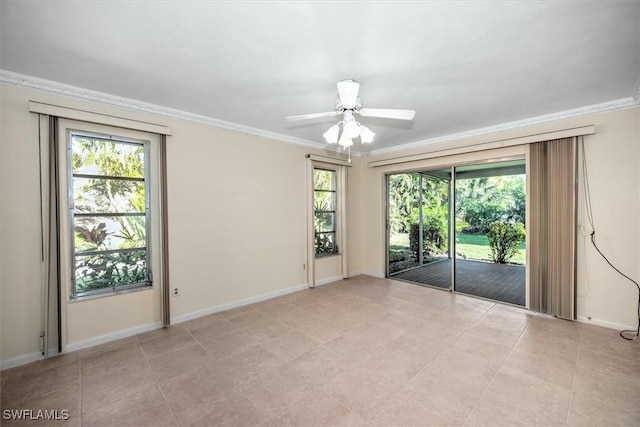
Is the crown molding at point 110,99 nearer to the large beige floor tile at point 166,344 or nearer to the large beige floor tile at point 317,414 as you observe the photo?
the large beige floor tile at point 166,344

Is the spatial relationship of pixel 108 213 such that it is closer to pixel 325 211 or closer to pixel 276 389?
pixel 276 389

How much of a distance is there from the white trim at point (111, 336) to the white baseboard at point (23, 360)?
109 millimetres

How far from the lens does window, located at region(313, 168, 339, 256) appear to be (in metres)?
5.05

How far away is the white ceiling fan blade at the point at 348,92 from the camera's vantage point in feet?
6.75

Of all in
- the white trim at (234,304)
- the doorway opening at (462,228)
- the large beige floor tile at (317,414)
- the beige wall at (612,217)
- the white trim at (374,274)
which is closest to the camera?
the large beige floor tile at (317,414)

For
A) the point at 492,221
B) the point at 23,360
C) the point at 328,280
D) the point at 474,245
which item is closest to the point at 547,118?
the point at 492,221

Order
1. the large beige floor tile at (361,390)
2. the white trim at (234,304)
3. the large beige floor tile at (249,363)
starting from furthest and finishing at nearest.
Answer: the white trim at (234,304)
the large beige floor tile at (249,363)
the large beige floor tile at (361,390)

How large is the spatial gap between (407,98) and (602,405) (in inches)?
119

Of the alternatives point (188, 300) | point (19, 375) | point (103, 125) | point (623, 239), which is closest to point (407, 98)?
point (623, 239)

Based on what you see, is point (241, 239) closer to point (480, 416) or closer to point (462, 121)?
point (480, 416)

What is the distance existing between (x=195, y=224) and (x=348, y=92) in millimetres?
2581

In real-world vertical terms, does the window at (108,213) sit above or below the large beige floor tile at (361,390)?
above

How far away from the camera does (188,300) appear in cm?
339

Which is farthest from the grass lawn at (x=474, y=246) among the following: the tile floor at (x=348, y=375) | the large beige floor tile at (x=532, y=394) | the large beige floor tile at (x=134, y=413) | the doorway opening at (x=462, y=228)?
the large beige floor tile at (x=134, y=413)
